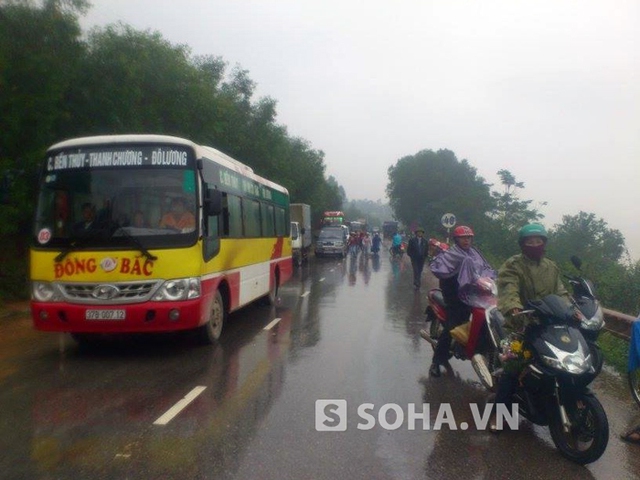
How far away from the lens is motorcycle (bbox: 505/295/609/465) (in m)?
5.04

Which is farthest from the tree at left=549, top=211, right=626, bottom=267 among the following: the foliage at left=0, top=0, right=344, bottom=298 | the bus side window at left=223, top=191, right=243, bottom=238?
the bus side window at left=223, top=191, right=243, bottom=238

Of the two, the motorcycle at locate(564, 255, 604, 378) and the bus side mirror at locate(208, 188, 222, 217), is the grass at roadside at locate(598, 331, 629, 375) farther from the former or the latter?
the bus side mirror at locate(208, 188, 222, 217)

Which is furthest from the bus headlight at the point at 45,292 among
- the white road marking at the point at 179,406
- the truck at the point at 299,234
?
the truck at the point at 299,234

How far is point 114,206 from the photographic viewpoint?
876cm

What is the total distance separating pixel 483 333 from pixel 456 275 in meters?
Result: 0.85

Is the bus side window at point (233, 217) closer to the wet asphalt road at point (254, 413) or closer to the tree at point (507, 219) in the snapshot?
the wet asphalt road at point (254, 413)

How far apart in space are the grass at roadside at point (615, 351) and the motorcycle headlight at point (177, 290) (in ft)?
19.4

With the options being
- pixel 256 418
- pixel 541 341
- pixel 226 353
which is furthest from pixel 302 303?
pixel 541 341

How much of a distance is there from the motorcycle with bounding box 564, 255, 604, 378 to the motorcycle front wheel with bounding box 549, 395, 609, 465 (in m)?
0.28

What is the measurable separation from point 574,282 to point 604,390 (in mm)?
2553

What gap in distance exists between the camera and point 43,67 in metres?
14.0

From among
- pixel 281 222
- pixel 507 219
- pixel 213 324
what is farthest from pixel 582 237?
pixel 213 324

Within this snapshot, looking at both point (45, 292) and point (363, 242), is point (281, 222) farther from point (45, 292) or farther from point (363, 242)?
point (363, 242)

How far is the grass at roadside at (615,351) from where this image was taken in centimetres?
917
